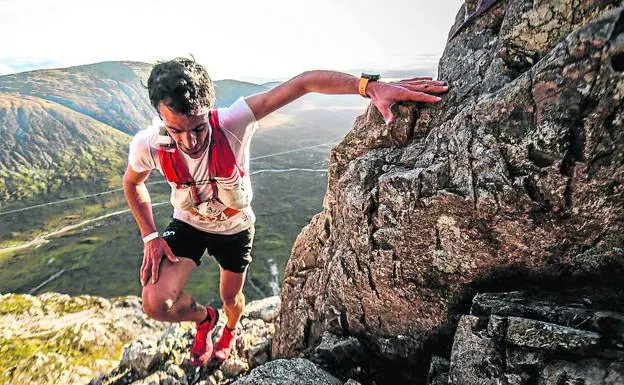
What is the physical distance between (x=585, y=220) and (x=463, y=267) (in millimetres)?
1877

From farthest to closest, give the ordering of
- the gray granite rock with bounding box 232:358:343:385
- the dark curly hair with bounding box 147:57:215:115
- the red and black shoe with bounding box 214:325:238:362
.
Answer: the red and black shoe with bounding box 214:325:238:362 → the dark curly hair with bounding box 147:57:215:115 → the gray granite rock with bounding box 232:358:343:385

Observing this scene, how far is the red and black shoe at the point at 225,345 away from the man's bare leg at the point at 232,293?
0.24m

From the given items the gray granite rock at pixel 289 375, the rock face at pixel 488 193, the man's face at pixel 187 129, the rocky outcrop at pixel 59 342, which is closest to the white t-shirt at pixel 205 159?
the man's face at pixel 187 129

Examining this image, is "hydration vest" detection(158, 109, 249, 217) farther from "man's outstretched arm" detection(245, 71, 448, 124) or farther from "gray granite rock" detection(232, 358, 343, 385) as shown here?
"gray granite rock" detection(232, 358, 343, 385)

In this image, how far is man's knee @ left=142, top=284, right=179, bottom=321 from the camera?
28.7 ft

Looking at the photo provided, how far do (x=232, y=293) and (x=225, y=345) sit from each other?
2.13 meters

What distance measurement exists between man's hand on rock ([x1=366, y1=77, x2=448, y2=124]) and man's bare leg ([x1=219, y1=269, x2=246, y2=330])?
6241 mm

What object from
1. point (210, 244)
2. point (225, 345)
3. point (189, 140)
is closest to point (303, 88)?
point (189, 140)

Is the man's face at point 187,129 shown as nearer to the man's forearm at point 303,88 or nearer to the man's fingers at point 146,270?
the man's forearm at point 303,88

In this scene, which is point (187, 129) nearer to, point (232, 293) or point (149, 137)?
point (149, 137)

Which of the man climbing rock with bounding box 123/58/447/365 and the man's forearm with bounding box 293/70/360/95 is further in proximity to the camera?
the man's forearm with bounding box 293/70/360/95

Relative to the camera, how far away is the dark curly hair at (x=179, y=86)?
7.13 m

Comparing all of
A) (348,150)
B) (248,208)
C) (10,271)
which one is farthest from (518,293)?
(10,271)

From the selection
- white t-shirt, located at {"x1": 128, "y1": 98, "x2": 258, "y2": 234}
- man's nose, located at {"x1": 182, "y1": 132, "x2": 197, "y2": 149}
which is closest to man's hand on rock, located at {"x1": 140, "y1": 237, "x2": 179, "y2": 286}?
white t-shirt, located at {"x1": 128, "y1": 98, "x2": 258, "y2": 234}
